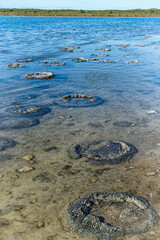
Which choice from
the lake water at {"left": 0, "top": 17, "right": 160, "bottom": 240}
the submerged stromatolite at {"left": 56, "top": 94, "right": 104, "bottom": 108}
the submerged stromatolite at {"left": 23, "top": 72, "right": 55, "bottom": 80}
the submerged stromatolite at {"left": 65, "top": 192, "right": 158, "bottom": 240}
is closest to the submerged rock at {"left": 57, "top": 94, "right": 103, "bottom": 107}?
the submerged stromatolite at {"left": 56, "top": 94, "right": 104, "bottom": 108}

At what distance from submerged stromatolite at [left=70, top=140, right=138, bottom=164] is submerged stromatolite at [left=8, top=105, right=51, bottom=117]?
244cm

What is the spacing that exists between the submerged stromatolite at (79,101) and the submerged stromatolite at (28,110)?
2.55ft

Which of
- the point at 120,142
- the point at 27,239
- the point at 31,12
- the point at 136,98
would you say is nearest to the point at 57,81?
the point at 136,98

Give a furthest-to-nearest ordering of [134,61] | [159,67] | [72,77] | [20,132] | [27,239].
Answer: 1. [134,61]
2. [159,67]
3. [72,77]
4. [20,132]
5. [27,239]

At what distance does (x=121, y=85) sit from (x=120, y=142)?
5.98 metres

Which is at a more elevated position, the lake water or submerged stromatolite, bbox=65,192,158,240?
submerged stromatolite, bbox=65,192,158,240

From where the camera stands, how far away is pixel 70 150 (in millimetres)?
5602

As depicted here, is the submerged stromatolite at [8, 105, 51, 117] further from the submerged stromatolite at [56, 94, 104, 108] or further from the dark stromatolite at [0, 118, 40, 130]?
the submerged stromatolite at [56, 94, 104, 108]

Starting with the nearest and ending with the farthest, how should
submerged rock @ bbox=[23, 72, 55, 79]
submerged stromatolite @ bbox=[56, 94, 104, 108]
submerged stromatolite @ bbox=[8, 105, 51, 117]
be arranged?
1. submerged stromatolite @ bbox=[8, 105, 51, 117]
2. submerged stromatolite @ bbox=[56, 94, 104, 108]
3. submerged rock @ bbox=[23, 72, 55, 79]

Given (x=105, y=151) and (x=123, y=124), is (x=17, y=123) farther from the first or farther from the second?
(x=123, y=124)

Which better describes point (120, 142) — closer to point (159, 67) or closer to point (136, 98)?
point (136, 98)

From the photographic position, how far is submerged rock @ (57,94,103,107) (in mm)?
8617

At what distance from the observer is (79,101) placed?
29.3 feet

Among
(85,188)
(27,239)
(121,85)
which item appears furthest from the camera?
(121,85)
